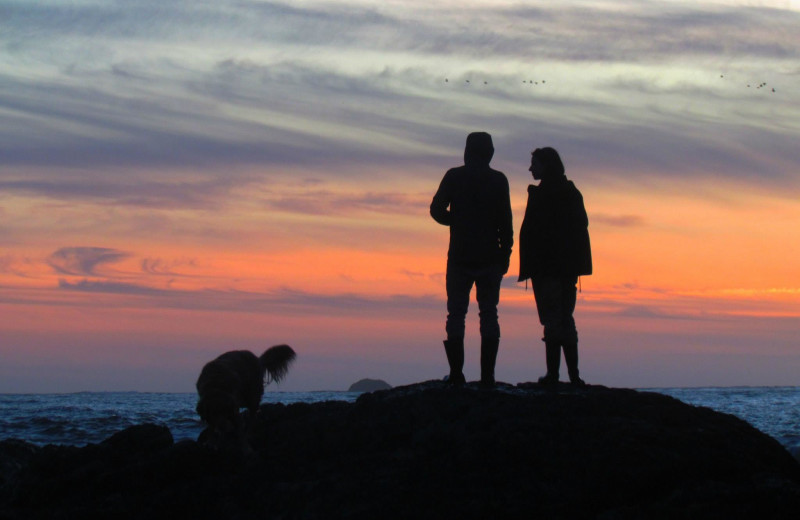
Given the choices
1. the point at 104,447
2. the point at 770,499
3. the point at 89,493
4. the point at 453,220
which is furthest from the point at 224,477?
the point at 770,499

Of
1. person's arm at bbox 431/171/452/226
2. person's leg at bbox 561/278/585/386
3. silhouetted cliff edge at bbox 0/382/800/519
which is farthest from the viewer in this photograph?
person's leg at bbox 561/278/585/386

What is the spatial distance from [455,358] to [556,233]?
6.50ft

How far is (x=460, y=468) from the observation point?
7723 millimetres

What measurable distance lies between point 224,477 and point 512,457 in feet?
9.95

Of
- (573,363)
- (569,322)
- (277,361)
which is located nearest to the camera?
(569,322)

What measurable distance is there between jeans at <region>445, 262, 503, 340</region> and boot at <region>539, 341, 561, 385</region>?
2.25ft

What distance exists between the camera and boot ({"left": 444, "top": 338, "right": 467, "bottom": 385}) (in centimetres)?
1040

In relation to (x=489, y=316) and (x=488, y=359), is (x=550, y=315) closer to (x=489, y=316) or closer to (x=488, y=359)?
(x=489, y=316)

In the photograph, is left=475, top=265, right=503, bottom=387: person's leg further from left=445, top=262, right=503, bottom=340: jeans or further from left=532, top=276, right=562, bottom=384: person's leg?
left=532, top=276, right=562, bottom=384: person's leg

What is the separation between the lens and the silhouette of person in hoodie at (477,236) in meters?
10.2

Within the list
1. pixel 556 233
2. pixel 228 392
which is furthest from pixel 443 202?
pixel 228 392

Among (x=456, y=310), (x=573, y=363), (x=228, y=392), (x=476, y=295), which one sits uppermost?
(x=476, y=295)

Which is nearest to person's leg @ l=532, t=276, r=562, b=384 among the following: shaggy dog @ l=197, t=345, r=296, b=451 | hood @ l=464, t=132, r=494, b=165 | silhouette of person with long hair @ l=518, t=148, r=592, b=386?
silhouette of person with long hair @ l=518, t=148, r=592, b=386

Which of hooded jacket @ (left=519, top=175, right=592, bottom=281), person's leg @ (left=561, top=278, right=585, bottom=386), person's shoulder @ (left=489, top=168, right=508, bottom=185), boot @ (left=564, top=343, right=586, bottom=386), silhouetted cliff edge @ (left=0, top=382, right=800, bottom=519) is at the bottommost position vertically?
silhouetted cliff edge @ (left=0, top=382, right=800, bottom=519)
